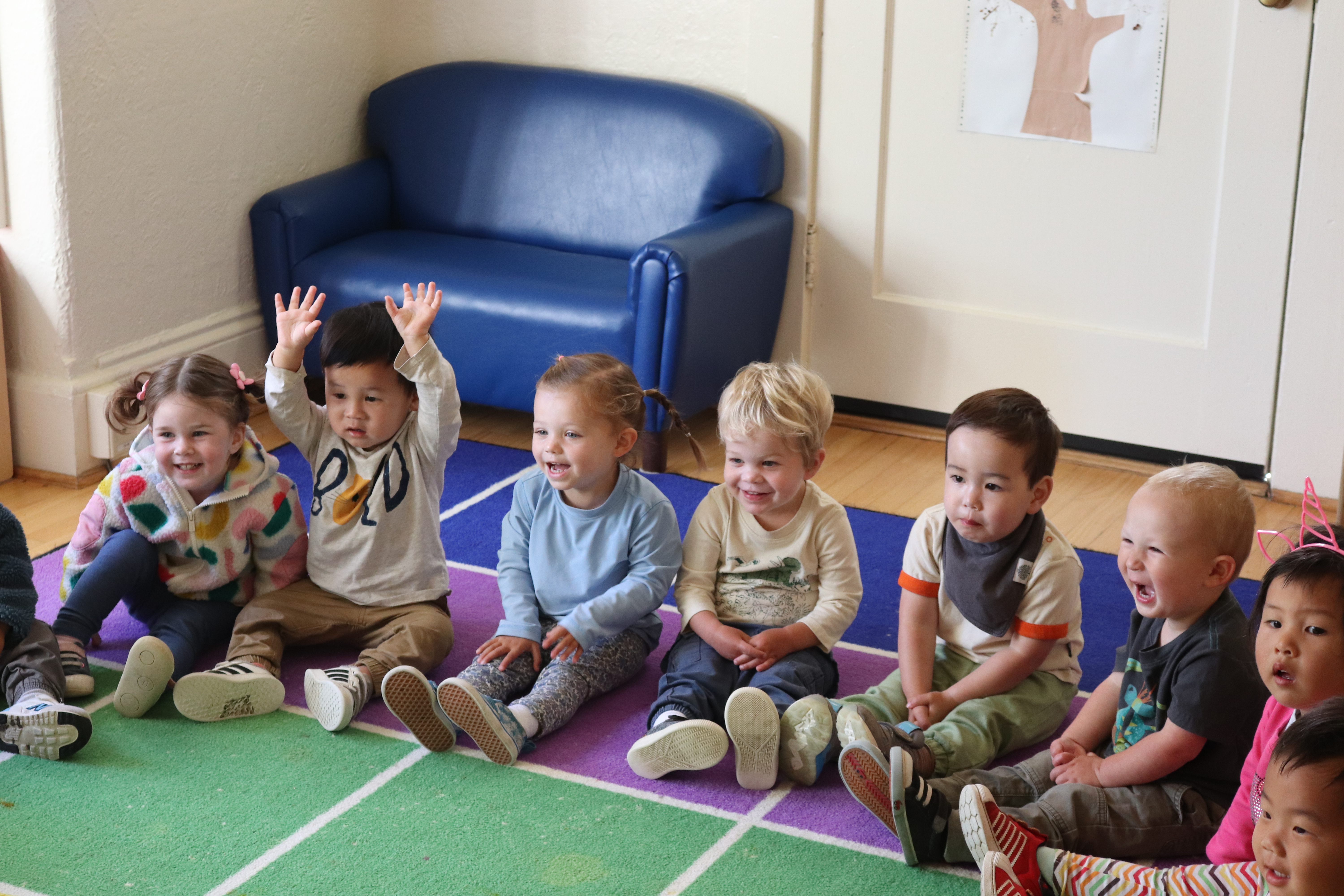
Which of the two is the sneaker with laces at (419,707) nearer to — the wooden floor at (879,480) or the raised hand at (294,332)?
the raised hand at (294,332)

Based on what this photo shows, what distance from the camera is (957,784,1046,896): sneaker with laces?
1.71 meters

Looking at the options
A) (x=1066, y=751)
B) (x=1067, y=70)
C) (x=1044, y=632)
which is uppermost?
(x=1067, y=70)

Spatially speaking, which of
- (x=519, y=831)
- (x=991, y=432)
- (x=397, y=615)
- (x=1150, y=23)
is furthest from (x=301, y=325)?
(x=1150, y=23)

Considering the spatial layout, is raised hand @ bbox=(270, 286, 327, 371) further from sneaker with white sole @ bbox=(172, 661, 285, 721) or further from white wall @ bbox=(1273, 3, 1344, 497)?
white wall @ bbox=(1273, 3, 1344, 497)

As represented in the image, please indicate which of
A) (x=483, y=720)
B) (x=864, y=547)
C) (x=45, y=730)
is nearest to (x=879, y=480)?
(x=864, y=547)

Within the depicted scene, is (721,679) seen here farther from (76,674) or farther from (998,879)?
(76,674)

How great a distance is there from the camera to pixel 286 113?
3.58 meters

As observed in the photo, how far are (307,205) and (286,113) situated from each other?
0.27m

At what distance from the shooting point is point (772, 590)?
2.20 m

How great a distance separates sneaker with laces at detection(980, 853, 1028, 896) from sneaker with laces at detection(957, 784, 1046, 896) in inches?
0.9

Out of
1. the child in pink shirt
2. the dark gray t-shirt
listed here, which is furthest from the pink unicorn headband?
the dark gray t-shirt

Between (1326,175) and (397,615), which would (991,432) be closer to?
(397,615)

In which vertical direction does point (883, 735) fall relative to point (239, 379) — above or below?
below

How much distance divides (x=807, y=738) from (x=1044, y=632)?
1.17ft
